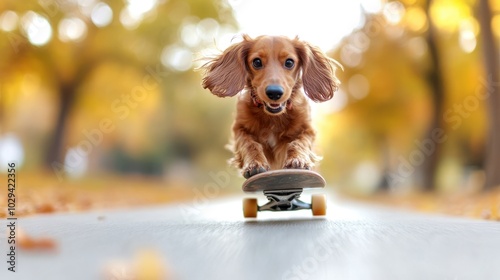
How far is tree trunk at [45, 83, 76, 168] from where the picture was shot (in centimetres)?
2167

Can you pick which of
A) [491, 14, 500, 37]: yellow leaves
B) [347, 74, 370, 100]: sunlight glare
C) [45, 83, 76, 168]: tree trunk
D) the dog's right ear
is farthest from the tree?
the dog's right ear

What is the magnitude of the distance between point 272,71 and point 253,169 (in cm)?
76

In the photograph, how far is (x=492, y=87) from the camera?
46.1ft

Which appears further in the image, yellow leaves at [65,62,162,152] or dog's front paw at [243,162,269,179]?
yellow leaves at [65,62,162,152]

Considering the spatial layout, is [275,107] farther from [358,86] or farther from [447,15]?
[358,86]

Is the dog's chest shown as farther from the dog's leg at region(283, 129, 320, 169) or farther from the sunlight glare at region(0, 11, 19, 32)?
the sunlight glare at region(0, 11, 19, 32)

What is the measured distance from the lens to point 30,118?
3600 centimetres

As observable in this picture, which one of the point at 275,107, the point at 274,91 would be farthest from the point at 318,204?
the point at 274,91

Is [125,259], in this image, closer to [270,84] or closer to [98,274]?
[98,274]

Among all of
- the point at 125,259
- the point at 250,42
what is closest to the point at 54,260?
the point at 125,259

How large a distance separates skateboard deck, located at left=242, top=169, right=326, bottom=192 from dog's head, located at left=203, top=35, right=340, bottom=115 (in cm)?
55

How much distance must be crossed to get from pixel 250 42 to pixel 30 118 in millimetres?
33970

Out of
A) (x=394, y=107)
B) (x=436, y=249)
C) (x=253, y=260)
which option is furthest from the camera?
(x=394, y=107)

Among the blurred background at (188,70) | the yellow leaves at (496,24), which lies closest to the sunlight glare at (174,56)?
the blurred background at (188,70)
